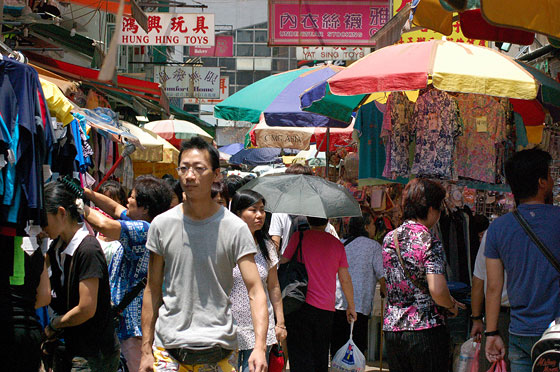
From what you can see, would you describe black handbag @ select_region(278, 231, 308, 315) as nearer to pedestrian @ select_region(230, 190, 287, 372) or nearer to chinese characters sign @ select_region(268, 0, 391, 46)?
pedestrian @ select_region(230, 190, 287, 372)

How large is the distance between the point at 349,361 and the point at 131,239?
102 inches

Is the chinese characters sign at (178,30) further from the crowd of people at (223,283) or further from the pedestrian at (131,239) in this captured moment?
the pedestrian at (131,239)

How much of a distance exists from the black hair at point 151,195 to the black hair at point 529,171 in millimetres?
2775

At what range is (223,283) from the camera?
4.41 m

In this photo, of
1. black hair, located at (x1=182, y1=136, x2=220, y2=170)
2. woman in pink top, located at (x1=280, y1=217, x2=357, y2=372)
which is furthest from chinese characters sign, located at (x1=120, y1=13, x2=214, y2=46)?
black hair, located at (x1=182, y1=136, x2=220, y2=170)

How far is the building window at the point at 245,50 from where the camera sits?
5309cm

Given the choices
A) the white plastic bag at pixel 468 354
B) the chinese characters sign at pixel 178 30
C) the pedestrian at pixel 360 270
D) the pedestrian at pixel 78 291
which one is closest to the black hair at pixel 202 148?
the pedestrian at pixel 78 291

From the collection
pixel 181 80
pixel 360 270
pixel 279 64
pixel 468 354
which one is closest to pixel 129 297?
pixel 468 354

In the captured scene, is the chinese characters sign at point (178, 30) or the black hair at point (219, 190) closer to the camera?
the black hair at point (219, 190)

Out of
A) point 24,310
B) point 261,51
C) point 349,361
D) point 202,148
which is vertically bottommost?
point 349,361

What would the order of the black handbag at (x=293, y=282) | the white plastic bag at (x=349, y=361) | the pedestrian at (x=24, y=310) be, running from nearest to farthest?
the pedestrian at (x=24, y=310), the black handbag at (x=293, y=282), the white plastic bag at (x=349, y=361)

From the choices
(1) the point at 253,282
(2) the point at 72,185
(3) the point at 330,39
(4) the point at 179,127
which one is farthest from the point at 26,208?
(4) the point at 179,127

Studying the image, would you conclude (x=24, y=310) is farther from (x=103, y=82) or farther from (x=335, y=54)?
Answer: (x=335, y=54)

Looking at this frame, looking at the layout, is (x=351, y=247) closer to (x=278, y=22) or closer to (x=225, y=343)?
(x=225, y=343)
